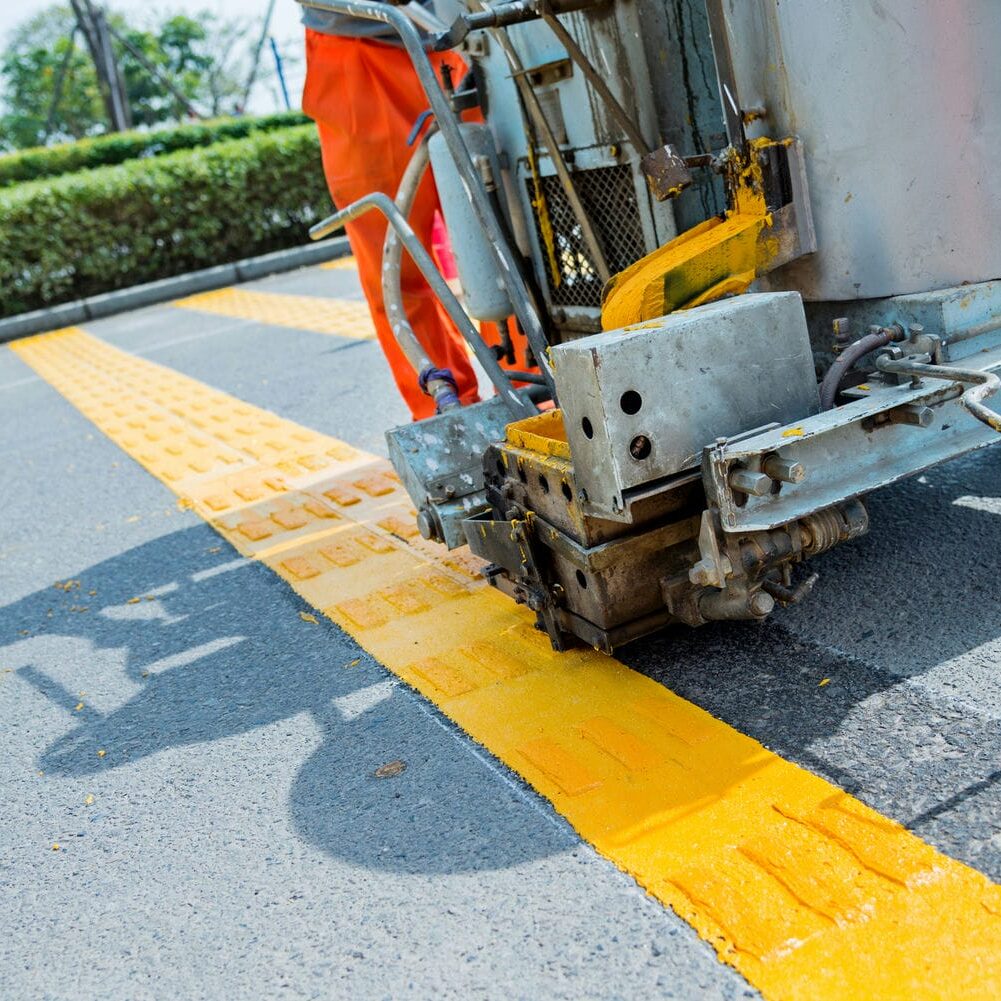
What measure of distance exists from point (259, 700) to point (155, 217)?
12.4 metres

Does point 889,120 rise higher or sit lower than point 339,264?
higher

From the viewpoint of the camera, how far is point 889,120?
252 centimetres

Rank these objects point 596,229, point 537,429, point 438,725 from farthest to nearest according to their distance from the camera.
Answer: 1. point 596,229
2. point 537,429
3. point 438,725

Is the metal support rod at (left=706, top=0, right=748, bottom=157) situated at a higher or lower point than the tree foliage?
lower

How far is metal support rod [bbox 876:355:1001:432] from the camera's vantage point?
2184 millimetres

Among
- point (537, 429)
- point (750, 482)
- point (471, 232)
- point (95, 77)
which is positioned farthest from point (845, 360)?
point (95, 77)

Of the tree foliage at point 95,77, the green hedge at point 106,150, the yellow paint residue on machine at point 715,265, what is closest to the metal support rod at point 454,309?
the yellow paint residue on machine at point 715,265

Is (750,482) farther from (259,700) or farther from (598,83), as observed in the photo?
(259,700)

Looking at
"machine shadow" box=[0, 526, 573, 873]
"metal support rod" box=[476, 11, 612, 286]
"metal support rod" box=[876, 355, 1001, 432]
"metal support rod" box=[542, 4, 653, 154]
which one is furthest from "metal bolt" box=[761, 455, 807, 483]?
"metal support rod" box=[476, 11, 612, 286]

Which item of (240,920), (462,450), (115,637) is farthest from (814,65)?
(115,637)

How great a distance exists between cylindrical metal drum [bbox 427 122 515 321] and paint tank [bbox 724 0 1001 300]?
42.4 inches

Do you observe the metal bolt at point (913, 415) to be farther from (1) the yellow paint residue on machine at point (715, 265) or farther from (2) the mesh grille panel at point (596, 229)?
(2) the mesh grille panel at point (596, 229)

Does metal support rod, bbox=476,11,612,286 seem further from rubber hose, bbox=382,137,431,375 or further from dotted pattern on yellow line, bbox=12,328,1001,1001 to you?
dotted pattern on yellow line, bbox=12,328,1001,1001

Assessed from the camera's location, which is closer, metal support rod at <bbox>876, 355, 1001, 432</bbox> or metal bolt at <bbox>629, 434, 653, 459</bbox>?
metal support rod at <bbox>876, 355, 1001, 432</bbox>
